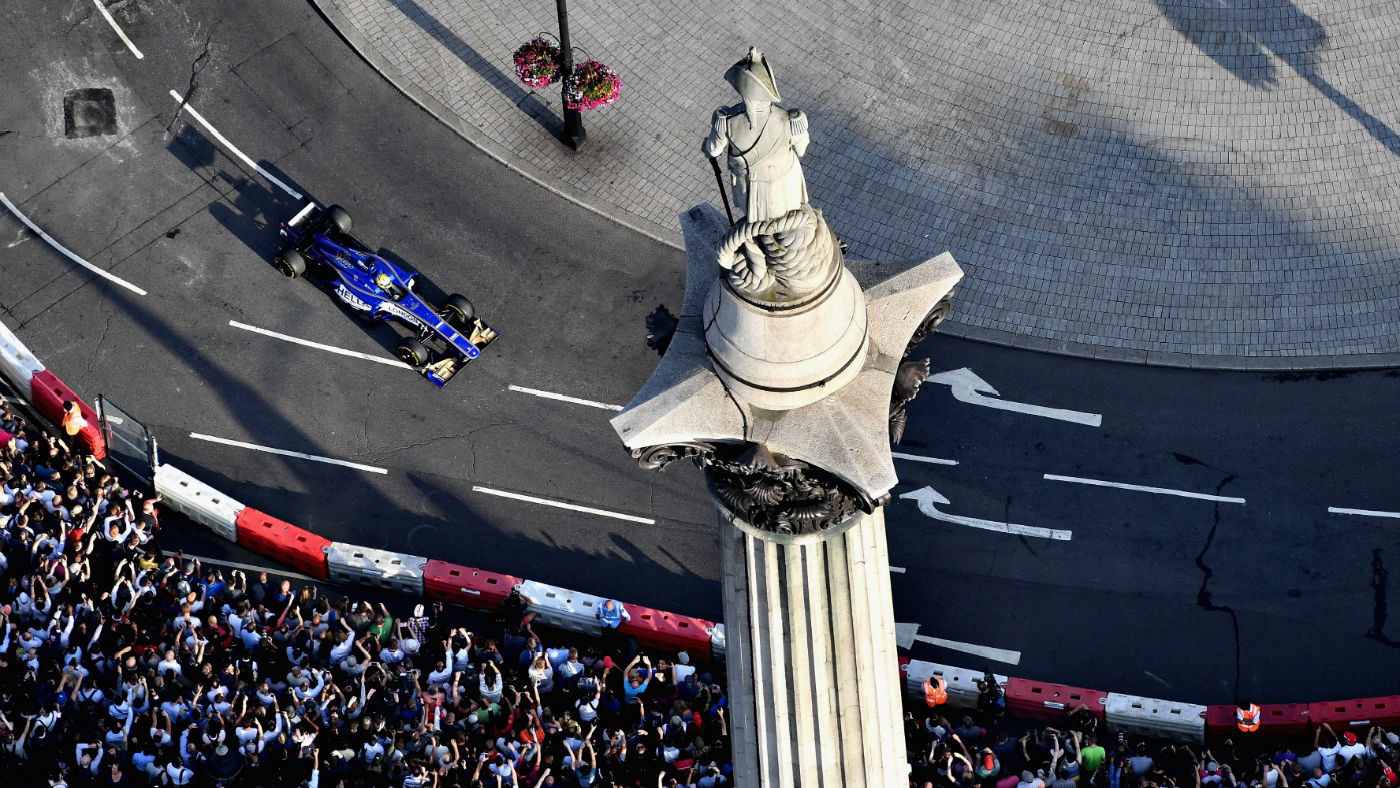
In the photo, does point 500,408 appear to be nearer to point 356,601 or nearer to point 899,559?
point 356,601

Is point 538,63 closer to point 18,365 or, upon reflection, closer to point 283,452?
point 283,452

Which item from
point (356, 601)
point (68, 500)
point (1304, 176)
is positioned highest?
point (1304, 176)

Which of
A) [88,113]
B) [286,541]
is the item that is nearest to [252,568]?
[286,541]

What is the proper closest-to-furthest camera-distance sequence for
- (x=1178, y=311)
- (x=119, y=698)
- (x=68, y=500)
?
(x=119, y=698)
(x=68, y=500)
(x=1178, y=311)

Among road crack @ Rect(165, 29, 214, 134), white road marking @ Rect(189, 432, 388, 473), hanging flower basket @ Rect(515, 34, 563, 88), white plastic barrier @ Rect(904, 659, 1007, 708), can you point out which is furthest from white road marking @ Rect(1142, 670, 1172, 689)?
road crack @ Rect(165, 29, 214, 134)

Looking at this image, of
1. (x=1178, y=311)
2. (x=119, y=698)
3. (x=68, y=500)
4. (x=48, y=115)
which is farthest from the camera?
(x=48, y=115)

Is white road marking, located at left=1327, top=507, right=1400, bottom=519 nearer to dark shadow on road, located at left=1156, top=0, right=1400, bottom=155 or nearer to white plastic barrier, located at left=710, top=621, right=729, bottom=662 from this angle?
dark shadow on road, located at left=1156, top=0, right=1400, bottom=155

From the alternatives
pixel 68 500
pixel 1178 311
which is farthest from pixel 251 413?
pixel 1178 311

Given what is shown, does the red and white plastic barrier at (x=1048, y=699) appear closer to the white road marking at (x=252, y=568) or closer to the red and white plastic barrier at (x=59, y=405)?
the white road marking at (x=252, y=568)
